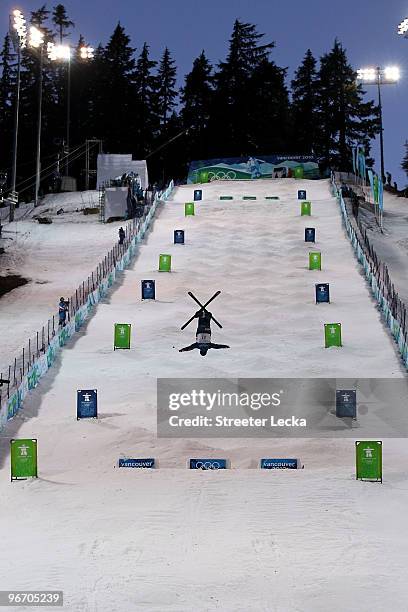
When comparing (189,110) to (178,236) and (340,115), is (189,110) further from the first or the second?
(178,236)

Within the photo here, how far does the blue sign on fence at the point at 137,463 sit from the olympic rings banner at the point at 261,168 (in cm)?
4486

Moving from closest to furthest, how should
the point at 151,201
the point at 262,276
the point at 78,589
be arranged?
the point at 78,589, the point at 262,276, the point at 151,201

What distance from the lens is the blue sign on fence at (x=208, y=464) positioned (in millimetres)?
12234

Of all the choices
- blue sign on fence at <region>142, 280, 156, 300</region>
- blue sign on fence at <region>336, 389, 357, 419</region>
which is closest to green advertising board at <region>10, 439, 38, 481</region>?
blue sign on fence at <region>336, 389, 357, 419</region>

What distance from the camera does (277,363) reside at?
18812 mm

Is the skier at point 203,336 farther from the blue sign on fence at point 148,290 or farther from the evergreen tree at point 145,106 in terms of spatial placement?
the evergreen tree at point 145,106

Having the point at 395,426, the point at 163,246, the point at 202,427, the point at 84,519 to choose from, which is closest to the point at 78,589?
the point at 84,519

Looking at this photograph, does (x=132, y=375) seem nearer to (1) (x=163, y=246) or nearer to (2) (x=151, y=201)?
(1) (x=163, y=246)

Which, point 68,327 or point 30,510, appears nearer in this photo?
point 30,510

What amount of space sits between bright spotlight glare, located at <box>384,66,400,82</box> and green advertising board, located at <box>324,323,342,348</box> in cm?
4114

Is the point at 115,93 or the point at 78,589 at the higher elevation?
the point at 115,93

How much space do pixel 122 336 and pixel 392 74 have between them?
43.2 m

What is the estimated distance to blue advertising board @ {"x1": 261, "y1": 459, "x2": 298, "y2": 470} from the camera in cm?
1222

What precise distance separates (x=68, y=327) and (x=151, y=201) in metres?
24.5
